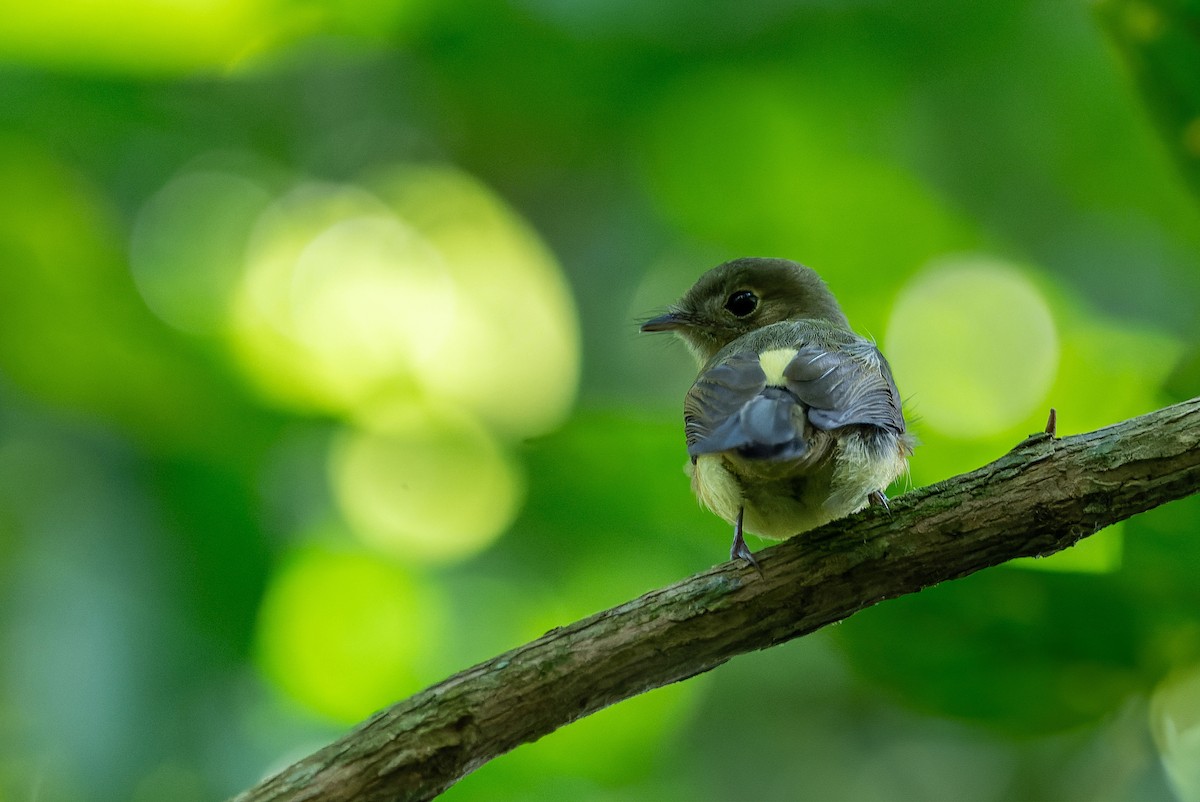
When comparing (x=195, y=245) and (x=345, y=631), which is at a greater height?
(x=195, y=245)

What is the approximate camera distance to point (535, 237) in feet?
23.9

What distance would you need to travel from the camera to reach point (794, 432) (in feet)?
10.2

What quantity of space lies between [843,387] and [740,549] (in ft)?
1.95

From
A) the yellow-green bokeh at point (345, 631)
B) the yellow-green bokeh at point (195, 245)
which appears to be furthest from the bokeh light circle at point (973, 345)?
the yellow-green bokeh at point (195, 245)

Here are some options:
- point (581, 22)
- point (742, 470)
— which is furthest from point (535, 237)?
point (742, 470)

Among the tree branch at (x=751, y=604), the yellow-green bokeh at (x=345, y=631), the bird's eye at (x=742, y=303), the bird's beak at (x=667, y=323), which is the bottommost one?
Result: the tree branch at (x=751, y=604)

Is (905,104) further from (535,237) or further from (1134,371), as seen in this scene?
(1134,371)

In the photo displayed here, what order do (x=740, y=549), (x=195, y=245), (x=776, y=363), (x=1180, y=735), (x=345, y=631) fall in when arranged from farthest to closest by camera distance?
(x=195, y=245) → (x=345, y=631) → (x=1180, y=735) → (x=776, y=363) → (x=740, y=549)

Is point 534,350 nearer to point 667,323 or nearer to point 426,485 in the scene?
point 426,485

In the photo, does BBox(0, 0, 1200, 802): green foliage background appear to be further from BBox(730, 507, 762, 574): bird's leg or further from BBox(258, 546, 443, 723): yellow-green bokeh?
BBox(730, 507, 762, 574): bird's leg

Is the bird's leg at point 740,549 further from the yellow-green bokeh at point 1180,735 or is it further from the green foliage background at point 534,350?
the yellow-green bokeh at point 1180,735

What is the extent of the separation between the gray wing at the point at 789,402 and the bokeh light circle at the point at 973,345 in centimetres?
126

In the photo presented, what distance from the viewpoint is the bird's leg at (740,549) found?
121 inches

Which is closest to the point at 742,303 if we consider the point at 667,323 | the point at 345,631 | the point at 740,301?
the point at 740,301
